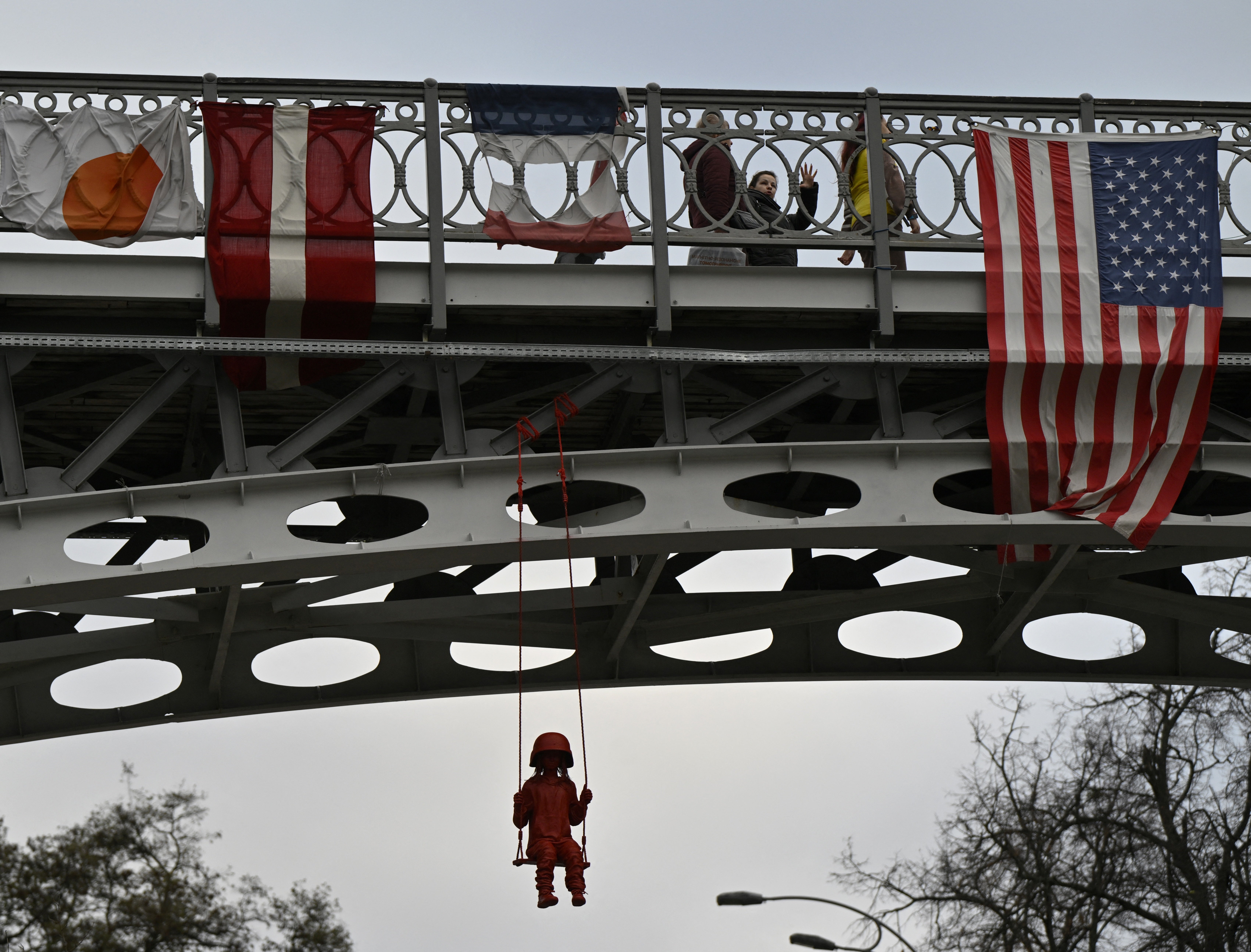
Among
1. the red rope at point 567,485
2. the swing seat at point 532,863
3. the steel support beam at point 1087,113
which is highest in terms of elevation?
the steel support beam at point 1087,113

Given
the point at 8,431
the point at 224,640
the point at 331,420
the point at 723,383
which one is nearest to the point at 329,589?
the point at 224,640

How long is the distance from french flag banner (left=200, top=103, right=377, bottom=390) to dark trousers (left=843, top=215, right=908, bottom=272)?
359cm

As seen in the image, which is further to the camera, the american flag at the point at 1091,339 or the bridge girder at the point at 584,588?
the american flag at the point at 1091,339

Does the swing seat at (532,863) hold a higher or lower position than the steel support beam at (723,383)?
lower

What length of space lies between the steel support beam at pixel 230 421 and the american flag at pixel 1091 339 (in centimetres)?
545

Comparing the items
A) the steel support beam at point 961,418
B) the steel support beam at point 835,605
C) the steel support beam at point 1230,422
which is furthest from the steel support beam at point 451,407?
the steel support beam at point 1230,422

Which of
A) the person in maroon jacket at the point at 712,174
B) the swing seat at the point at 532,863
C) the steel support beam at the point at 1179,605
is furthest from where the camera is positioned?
the steel support beam at the point at 1179,605

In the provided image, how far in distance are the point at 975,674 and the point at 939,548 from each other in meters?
2.50

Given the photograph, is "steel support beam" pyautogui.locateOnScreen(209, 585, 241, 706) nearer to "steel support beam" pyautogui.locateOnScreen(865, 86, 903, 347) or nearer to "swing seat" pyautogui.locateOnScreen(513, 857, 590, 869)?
"swing seat" pyautogui.locateOnScreen(513, 857, 590, 869)

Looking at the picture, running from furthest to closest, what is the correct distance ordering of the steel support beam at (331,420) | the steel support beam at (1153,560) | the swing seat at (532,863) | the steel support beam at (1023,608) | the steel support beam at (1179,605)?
the steel support beam at (1179,605) → the steel support beam at (1153,560) → the steel support beam at (1023,608) → the steel support beam at (331,420) → the swing seat at (532,863)

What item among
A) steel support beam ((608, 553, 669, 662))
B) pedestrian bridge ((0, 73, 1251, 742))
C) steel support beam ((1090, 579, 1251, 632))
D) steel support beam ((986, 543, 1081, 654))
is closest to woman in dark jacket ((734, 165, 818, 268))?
pedestrian bridge ((0, 73, 1251, 742))

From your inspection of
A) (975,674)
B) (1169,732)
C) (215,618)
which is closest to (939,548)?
(975,674)

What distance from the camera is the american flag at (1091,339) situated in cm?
1247

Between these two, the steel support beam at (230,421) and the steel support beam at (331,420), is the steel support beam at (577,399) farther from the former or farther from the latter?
the steel support beam at (230,421)
